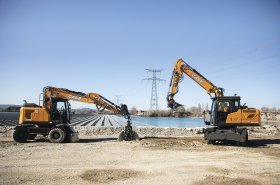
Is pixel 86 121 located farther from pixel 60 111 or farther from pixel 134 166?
pixel 134 166

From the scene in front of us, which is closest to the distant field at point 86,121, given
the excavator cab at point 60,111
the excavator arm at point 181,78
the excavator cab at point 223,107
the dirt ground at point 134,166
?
the excavator cab at point 60,111

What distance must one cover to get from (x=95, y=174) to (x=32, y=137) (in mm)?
10696

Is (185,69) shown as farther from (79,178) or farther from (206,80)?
(79,178)

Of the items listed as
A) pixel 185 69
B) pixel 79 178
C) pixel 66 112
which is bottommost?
pixel 79 178

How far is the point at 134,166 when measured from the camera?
10.8 meters

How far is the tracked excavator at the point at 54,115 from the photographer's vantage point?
58.3 feet

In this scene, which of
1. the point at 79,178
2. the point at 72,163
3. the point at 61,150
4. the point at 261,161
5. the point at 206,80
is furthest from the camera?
the point at 206,80

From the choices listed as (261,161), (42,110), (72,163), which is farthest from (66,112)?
(261,161)

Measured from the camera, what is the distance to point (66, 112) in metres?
18.9

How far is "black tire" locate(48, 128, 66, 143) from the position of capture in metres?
17.6

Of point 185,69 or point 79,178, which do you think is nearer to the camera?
point 79,178

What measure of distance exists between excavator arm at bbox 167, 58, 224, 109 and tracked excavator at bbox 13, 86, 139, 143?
10.7 ft

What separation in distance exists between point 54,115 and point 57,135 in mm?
1392

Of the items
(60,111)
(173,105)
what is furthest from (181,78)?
(60,111)
